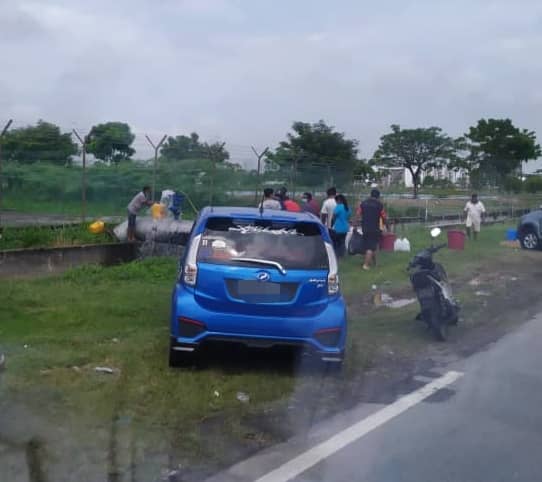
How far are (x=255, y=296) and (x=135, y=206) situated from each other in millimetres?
9487

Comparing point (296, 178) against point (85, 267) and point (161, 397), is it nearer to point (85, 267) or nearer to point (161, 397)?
point (85, 267)

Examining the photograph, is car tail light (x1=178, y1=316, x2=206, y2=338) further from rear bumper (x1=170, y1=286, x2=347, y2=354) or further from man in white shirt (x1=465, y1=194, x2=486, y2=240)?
man in white shirt (x1=465, y1=194, x2=486, y2=240)

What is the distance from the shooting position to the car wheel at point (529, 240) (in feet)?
80.3

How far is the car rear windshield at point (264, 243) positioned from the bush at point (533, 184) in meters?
40.5

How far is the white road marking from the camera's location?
5.61 m

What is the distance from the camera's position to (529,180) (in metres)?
47.7

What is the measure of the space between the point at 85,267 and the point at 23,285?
175cm

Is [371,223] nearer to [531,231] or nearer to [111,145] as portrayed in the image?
[111,145]

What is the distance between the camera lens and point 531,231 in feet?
80.6

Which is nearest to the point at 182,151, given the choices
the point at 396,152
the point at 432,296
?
the point at 432,296

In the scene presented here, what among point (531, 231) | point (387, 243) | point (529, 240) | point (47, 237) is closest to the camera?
point (47, 237)

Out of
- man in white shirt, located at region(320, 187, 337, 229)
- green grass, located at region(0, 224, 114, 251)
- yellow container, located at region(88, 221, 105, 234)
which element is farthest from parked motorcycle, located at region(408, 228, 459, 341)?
man in white shirt, located at region(320, 187, 337, 229)

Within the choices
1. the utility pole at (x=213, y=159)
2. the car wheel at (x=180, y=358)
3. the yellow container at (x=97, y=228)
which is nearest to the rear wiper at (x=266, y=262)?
the car wheel at (x=180, y=358)

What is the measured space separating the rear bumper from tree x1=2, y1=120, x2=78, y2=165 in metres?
10.4
